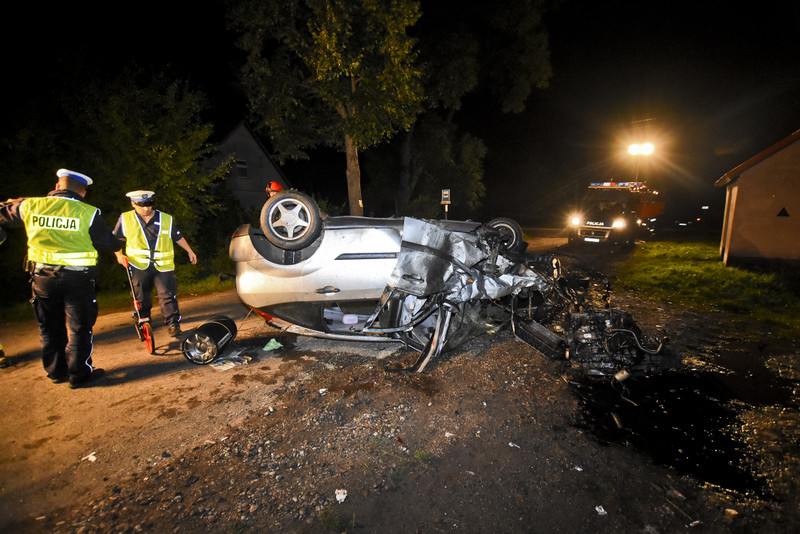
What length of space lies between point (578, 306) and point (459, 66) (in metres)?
13.9

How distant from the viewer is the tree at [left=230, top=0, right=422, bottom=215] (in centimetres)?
1036

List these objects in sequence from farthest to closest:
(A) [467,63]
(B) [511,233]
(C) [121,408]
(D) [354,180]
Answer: (A) [467,63]
(D) [354,180]
(B) [511,233]
(C) [121,408]

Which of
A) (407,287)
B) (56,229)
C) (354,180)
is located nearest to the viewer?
A: (56,229)

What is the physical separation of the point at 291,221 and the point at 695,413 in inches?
171

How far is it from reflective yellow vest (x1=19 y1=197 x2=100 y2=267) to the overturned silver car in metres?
1.44

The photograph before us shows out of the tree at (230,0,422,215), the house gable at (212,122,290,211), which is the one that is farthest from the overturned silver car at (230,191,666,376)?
the house gable at (212,122,290,211)

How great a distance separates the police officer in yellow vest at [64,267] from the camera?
3.54 meters

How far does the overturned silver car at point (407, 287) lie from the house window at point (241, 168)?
834 inches

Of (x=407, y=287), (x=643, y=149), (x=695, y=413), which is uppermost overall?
(x=643, y=149)

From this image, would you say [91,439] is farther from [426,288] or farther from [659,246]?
[659,246]

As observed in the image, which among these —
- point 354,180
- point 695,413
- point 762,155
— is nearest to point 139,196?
point 695,413

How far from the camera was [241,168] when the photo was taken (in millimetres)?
23141

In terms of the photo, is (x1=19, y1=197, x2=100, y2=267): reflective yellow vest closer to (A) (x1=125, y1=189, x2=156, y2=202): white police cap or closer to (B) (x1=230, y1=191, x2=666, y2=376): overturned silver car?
(A) (x1=125, y1=189, x2=156, y2=202): white police cap

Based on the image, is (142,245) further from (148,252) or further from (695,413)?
(695,413)
